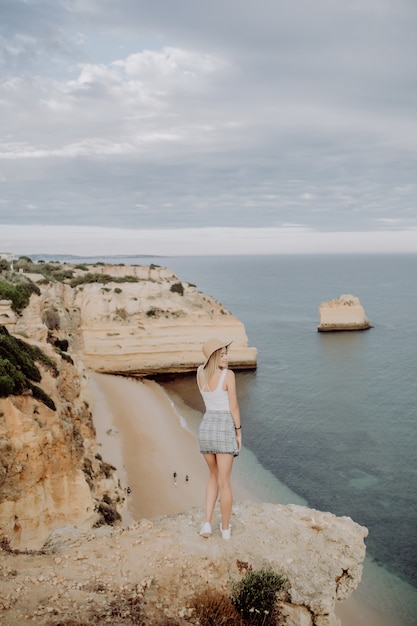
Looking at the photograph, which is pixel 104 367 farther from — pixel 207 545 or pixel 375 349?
pixel 207 545

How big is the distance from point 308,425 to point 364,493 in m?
7.90

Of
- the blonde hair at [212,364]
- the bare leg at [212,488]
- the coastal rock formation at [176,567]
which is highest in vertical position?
the blonde hair at [212,364]

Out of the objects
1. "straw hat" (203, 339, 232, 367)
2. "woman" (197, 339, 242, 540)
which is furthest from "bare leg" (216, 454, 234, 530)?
"straw hat" (203, 339, 232, 367)

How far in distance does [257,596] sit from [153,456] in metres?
17.2

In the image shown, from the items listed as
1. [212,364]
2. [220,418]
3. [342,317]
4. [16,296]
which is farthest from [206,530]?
[342,317]

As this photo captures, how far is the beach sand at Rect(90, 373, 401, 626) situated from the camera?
674 inches

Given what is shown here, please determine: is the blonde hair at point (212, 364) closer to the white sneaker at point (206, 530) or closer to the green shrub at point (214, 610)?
the white sneaker at point (206, 530)

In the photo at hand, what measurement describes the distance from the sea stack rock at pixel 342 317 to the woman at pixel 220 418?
5171cm

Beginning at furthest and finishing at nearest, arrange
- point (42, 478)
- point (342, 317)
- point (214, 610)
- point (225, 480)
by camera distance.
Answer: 1. point (342, 317)
2. point (42, 478)
3. point (225, 480)
4. point (214, 610)

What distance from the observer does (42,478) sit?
9.74 m

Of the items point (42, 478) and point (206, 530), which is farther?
point (42, 478)

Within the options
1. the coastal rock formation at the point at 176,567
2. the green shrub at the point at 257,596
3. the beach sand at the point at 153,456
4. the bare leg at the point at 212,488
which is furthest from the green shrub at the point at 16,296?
the green shrub at the point at 257,596

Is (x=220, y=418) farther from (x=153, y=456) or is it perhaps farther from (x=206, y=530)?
(x=153, y=456)

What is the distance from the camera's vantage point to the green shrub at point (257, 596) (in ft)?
17.9
